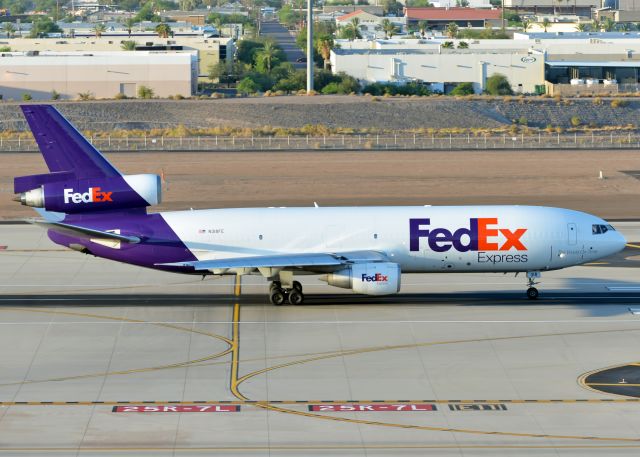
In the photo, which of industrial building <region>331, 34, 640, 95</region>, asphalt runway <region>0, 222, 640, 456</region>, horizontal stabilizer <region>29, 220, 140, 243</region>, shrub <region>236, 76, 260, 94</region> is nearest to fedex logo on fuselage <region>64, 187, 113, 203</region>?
horizontal stabilizer <region>29, 220, 140, 243</region>

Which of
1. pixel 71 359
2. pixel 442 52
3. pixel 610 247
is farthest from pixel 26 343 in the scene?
pixel 442 52

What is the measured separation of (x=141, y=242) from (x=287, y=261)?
721cm

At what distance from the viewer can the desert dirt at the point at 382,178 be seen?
9106 cm

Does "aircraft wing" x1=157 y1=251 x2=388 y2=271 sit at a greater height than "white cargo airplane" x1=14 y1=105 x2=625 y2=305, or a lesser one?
lesser

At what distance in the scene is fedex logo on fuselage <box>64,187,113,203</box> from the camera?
2180 inches

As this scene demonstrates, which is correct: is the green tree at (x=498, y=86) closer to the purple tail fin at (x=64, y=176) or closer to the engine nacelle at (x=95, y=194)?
the engine nacelle at (x=95, y=194)

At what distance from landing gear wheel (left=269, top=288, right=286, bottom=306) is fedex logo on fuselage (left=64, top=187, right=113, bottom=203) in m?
9.01

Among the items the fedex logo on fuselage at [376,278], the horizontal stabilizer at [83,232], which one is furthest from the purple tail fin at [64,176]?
the fedex logo on fuselage at [376,278]

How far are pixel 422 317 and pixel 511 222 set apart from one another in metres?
6.56

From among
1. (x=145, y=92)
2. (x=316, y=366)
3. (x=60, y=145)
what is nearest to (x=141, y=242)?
(x=60, y=145)

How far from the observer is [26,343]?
49.6 meters

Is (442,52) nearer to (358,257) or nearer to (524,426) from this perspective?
(358,257)

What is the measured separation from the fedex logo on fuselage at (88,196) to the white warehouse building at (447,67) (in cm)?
13444

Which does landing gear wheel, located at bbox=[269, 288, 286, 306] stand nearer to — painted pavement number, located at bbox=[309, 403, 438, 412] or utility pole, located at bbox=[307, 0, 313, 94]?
painted pavement number, located at bbox=[309, 403, 438, 412]
